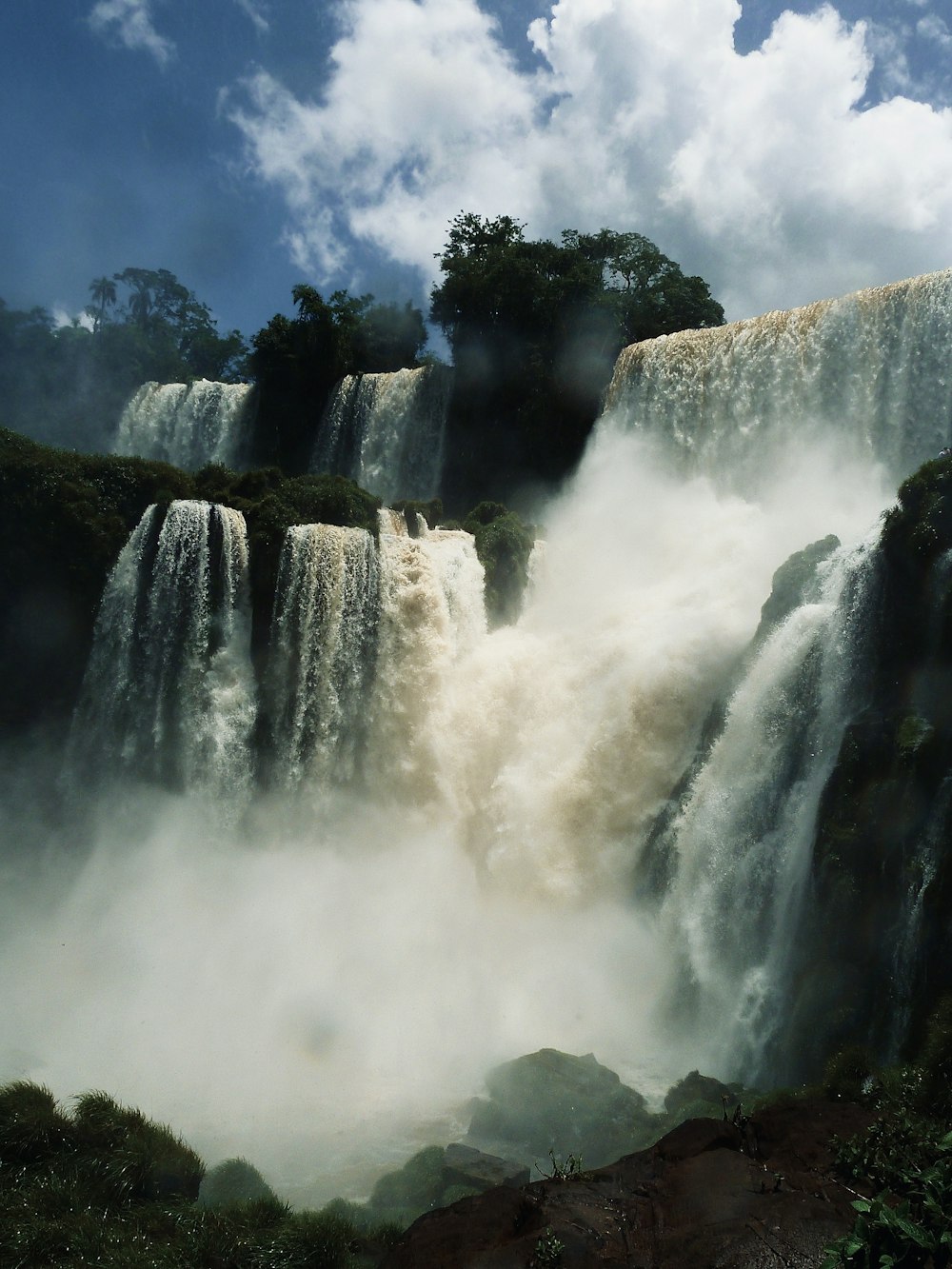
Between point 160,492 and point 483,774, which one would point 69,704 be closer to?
point 160,492

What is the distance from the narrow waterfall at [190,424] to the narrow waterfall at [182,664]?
44.2ft

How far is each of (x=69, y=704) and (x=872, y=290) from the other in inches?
694

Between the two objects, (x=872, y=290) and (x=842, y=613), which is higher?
(x=872, y=290)

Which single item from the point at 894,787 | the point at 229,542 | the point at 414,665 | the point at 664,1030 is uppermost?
the point at 229,542

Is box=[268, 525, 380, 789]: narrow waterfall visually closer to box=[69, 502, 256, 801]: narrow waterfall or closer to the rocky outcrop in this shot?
box=[69, 502, 256, 801]: narrow waterfall

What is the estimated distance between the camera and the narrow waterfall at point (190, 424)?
29203 mm

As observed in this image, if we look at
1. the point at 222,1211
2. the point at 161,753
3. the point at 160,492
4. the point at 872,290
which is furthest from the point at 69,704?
the point at 872,290

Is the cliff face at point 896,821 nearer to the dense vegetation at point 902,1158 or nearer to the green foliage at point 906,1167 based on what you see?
the dense vegetation at point 902,1158

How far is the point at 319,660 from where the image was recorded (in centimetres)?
1622

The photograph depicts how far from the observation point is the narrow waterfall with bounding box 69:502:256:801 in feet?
52.9

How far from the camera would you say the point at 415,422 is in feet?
86.7

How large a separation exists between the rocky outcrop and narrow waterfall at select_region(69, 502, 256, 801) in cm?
1060

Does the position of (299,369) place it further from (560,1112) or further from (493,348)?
(560,1112)

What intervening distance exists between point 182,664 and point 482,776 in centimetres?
570
